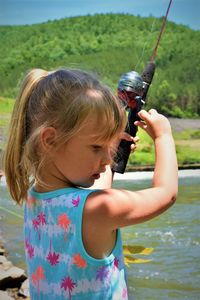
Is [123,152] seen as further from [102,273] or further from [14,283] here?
[14,283]

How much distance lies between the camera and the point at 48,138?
2.90 feet

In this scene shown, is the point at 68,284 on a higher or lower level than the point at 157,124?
lower

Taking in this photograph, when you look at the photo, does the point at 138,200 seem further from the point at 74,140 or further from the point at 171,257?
the point at 171,257

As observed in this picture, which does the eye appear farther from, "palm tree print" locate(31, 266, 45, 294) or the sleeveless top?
"palm tree print" locate(31, 266, 45, 294)

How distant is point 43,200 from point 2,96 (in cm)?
655

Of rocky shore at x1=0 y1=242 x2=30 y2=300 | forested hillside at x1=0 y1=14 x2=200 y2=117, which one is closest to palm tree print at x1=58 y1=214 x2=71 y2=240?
rocky shore at x1=0 y1=242 x2=30 y2=300

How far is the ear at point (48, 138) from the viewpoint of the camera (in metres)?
0.88

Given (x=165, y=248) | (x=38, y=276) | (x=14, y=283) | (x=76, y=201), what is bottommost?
(x=165, y=248)

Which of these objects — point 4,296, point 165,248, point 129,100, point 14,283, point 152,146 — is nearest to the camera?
point 129,100

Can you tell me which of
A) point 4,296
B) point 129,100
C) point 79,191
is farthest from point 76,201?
point 4,296

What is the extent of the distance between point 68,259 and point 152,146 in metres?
6.29

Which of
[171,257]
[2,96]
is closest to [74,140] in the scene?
[171,257]

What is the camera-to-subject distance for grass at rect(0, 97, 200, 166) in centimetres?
680

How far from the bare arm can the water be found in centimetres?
162
